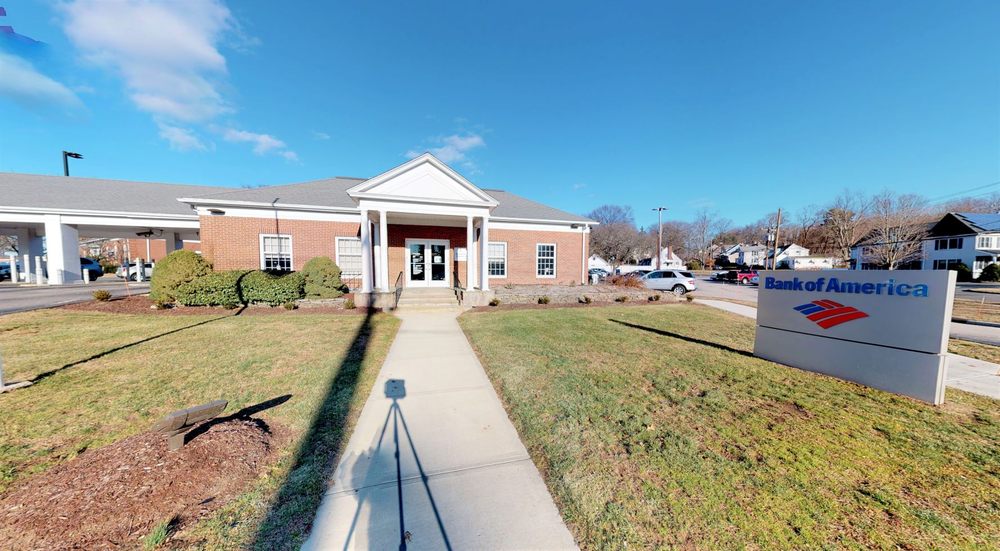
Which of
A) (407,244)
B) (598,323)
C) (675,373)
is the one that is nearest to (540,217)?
(407,244)

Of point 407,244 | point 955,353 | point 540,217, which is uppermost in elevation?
point 540,217

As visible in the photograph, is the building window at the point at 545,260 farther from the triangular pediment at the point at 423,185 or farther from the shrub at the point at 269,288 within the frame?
the shrub at the point at 269,288

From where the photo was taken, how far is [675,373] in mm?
5445

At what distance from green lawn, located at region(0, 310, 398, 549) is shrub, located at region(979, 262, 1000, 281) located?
51178 millimetres

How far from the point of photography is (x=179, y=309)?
34.9ft

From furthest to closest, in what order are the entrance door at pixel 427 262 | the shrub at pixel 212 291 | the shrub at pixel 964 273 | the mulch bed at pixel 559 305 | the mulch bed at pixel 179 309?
the shrub at pixel 964 273
the entrance door at pixel 427 262
the mulch bed at pixel 559 305
the shrub at pixel 212 291
the mulch bed at pixel 179 309

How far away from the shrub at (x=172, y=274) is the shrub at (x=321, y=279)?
3156 mm

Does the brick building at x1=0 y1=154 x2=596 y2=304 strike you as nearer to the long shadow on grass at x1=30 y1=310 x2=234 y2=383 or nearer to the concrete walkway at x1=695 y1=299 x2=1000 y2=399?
the long shadow on grass at x1=30 y1=310 x2=234 y2=383

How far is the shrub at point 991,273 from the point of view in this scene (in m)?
29.4

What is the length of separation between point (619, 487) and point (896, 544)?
1711 millimetres

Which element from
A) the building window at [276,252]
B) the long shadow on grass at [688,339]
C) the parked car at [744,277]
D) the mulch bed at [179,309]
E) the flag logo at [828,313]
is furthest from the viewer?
the parked car at [744,277]

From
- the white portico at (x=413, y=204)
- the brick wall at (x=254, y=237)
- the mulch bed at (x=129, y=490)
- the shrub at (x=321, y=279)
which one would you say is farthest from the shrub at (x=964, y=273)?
the mulch bed at (x=129, y=490)

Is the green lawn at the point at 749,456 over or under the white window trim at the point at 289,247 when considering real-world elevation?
under

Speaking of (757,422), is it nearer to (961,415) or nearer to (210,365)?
(961,415)
